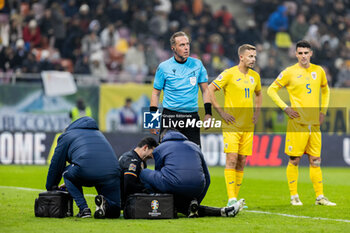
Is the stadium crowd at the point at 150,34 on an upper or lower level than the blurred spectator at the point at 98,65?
upper

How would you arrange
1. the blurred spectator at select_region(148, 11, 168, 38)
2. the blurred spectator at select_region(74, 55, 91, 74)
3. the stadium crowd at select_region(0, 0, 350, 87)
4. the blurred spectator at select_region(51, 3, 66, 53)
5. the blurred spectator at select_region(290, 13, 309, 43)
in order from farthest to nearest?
the blurred spectator at select_region(290, 13, 309, 43) < the blurred spectator at select_region(148, 11, 168, 38) < the blurred spectator at select_region(51, 3, 66, 53) < the stadium crowd at select_region(0, 0, 350, 87) < the blurred spectator at select_region(74, 55, 91, 74)

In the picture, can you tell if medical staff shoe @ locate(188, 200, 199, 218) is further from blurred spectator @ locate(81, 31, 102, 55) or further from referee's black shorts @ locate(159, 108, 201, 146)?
blurred spectator @ locate(81, 31, 102, 55)

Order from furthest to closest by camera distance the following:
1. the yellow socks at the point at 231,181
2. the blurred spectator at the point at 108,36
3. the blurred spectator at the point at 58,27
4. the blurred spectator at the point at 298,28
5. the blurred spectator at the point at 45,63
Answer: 1. the blurred spectator at the point at 298,28
2. the blurred spectator at the point at 108,36
3. the blurred spectator at the point at 58,27
4. the blurred spectator at the point at 45,63
5. the yellow socks at the point at 231,181

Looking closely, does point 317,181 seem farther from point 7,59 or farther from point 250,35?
point 250,35

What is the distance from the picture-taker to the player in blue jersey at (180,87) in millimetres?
10164

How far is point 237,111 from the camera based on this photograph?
10867 mm

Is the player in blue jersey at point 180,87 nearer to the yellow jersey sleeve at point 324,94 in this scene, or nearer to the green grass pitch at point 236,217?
the green grass pitch at point 236,217

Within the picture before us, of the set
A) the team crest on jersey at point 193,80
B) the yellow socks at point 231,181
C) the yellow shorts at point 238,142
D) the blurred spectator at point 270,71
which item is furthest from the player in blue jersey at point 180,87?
the blurred spectator at point 270,71

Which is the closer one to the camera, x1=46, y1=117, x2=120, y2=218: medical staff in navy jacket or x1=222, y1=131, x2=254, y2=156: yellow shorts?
x1=46, y1=117, x2=120, y2=218: medical staff in navy jacket

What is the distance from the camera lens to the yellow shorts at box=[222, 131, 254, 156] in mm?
10648

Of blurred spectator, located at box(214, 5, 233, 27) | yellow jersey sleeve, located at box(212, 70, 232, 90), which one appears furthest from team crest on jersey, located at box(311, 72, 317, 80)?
blurred spectator, located at box(214, 5, 233, 27)

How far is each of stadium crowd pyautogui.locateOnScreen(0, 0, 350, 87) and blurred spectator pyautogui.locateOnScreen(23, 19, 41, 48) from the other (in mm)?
33

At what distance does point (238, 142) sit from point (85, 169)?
2.75 m

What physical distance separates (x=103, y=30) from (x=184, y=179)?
15684 millimetres
